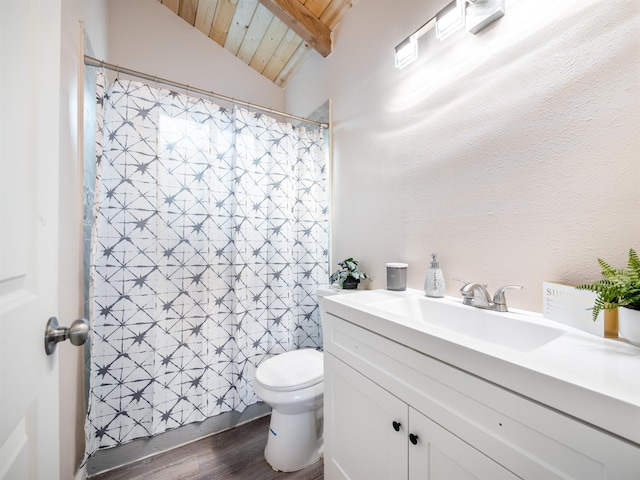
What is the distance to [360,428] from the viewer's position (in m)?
0.90

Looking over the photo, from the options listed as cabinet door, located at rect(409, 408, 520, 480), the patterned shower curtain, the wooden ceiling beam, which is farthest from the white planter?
the wooden ceiling beam

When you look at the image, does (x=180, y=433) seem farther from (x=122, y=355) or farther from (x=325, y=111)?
(x=325, y=111)

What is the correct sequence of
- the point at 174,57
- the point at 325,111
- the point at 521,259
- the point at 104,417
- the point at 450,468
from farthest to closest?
the point at 174,57 < the point at 325,111 < the point at 104,417 < the point at 521,259 < the point at 450,468

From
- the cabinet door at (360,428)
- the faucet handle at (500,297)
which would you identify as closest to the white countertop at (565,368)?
the faucet handle at (500,297)

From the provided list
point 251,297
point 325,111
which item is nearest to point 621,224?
point 251,297

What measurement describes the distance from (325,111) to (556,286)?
5.80 ft

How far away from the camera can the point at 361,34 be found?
5.33 ft

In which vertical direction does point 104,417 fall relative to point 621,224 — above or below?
below

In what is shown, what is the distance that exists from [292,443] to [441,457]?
926 mm

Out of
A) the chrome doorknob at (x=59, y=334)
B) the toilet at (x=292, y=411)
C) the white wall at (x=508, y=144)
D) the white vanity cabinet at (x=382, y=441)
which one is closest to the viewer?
the chrome doorknob at (x=59, y=334)

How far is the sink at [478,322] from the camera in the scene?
2.47 ft

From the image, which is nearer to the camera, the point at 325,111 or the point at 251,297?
the point at 251,297

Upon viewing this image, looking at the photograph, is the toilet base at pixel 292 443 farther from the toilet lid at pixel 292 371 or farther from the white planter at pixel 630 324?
the white planter at pixel 630 324

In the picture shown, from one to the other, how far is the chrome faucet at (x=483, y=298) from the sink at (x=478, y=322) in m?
0.03
